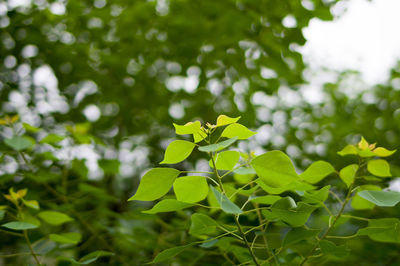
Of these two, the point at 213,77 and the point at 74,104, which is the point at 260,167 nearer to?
the point at 213,77

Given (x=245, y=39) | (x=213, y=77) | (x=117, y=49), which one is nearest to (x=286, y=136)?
(x=213, y=77)

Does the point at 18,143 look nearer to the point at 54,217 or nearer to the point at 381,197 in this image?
the point at 54,217

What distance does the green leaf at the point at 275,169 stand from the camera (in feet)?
2.02

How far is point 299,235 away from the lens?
72 cm

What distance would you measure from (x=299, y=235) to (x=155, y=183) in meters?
0.35

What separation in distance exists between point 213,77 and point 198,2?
1.51 feet

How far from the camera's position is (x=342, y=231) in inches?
68.1

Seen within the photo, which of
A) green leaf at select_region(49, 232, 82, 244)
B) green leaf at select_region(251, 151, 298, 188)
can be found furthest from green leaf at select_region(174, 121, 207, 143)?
green leaf at select_region(49, 232, 82, 244)

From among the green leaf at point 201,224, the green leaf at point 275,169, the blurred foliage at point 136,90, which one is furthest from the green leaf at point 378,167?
the blurred foliage at point 136,90

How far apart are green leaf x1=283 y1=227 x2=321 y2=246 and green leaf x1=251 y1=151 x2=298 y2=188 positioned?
173 millimetres

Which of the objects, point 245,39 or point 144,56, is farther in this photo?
point 144,56

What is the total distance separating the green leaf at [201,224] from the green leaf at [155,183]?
0.09 meters

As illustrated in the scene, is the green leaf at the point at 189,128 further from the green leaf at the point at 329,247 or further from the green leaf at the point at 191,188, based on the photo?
the green leaf at the point at 329,247

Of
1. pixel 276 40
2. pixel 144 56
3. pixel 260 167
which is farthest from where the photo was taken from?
pixel 144 56
